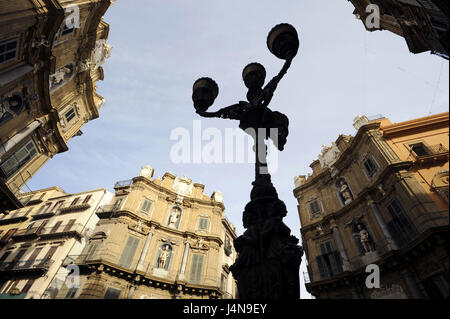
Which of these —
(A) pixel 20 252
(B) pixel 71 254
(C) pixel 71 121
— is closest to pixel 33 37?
(C) pixel 71 121

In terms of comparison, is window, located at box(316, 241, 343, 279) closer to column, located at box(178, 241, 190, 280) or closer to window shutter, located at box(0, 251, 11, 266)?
column, located at box(178, 241, 190, 280)

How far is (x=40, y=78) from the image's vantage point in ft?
41.0

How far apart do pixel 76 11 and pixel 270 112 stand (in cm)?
1600

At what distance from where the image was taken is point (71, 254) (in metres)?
20.1

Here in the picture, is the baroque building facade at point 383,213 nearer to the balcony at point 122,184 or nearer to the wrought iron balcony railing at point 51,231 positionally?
the balcony at point 122,184

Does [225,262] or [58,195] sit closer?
[225,262]

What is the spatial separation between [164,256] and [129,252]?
9.36ft

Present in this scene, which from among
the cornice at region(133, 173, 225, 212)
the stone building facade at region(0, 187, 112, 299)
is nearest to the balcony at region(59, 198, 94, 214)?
the stone building facade at region(0, 187, 112, 299)

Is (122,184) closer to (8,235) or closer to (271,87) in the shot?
(8,235)

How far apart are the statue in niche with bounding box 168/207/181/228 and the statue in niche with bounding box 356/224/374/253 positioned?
15.4m

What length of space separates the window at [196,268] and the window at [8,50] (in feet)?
59.2

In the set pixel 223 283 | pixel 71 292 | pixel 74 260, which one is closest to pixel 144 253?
pixel 71 292

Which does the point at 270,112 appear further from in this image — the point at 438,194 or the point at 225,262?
the point at 225,262

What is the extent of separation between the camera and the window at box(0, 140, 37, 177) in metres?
12.5
